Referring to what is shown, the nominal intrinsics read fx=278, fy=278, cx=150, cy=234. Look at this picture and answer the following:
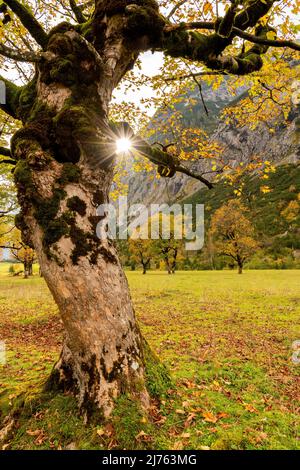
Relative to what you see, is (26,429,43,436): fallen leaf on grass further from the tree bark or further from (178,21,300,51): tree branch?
(178,21,300,51): tree branch

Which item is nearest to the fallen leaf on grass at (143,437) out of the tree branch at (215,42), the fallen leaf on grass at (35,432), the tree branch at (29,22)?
the fallen leaf on grass at (35,432)

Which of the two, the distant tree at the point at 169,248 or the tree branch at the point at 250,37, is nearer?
the tree branch at the point at 250,37

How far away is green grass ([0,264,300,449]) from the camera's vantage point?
3.64 metres

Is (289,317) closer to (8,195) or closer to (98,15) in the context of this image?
(98,15)

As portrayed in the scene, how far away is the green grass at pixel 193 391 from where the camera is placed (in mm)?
3641

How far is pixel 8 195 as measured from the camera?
70.1 feet

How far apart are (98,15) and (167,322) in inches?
423

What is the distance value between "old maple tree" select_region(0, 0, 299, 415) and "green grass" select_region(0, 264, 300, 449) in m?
0.33

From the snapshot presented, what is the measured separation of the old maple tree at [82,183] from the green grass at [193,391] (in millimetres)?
331

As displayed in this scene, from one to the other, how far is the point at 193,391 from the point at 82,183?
4302 millimetres

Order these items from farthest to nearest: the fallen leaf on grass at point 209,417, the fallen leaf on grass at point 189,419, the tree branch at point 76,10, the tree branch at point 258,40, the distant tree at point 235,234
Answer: the distant tree at point 235,234
the tree branch at point 76,10
the tree branch at point 258,40
the fallen leaf on grass at point 209,417
the fallen leaf on grass at point 189,419

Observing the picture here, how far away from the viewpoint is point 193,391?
5266mm

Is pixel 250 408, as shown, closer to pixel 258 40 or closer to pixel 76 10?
pixel 258 40

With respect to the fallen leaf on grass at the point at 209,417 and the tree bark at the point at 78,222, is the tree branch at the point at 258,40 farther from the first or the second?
the fallen leaf on grass at the point at 209,417
